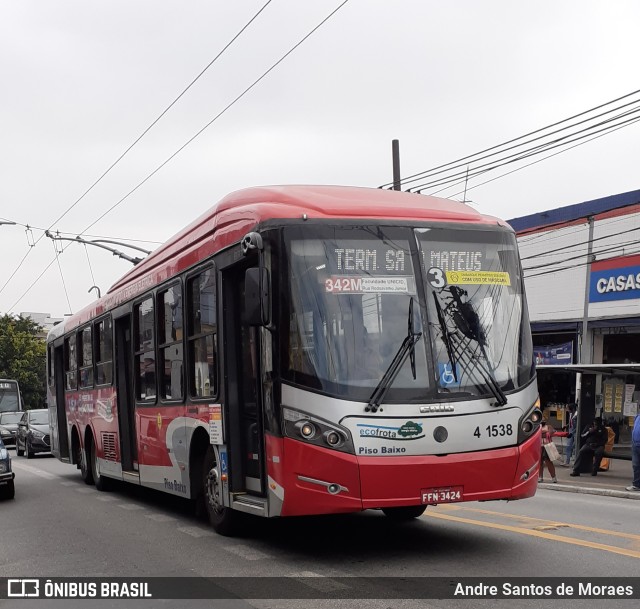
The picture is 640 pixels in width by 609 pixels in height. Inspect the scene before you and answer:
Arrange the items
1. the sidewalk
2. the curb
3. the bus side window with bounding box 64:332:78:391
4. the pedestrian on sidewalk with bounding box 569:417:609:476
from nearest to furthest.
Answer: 1. the curb
2. the sidewalk
3. the bus side window with bounding box 64:332:78:391
4. the pedestrian on sidewalk with bounding box 569:417:609:476

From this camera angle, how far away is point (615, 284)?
2491 centimetres

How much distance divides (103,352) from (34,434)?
1523 centimetres

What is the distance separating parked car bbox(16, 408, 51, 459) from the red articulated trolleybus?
20.8 meters

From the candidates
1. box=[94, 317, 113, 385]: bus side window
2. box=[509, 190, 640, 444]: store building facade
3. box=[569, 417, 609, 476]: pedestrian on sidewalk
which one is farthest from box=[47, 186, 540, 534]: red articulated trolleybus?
box=[509, 190, 640, 444]: store building facade

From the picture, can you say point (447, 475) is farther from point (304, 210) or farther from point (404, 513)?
point (404, 513)

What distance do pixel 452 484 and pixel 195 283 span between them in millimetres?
3868

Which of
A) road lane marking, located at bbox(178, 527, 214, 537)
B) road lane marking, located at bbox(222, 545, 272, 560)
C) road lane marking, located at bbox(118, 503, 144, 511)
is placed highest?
road lane marking, located at bbox(222, 545, 272, 560)

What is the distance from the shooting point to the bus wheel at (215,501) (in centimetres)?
961

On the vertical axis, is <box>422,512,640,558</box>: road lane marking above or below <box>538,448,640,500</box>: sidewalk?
above

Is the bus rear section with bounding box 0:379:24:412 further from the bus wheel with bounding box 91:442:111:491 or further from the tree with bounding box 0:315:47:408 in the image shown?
the bus wheel with bounding box 91:442:111:491

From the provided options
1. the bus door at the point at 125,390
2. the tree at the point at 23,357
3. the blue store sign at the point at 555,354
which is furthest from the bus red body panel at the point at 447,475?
the tree at the point at 23,357

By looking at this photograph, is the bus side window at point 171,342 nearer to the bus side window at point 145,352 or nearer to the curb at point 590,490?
the bus side window at point 145,352

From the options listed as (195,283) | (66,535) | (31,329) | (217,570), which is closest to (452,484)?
(217,570)

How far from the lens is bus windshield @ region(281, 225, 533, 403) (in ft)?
26.1
